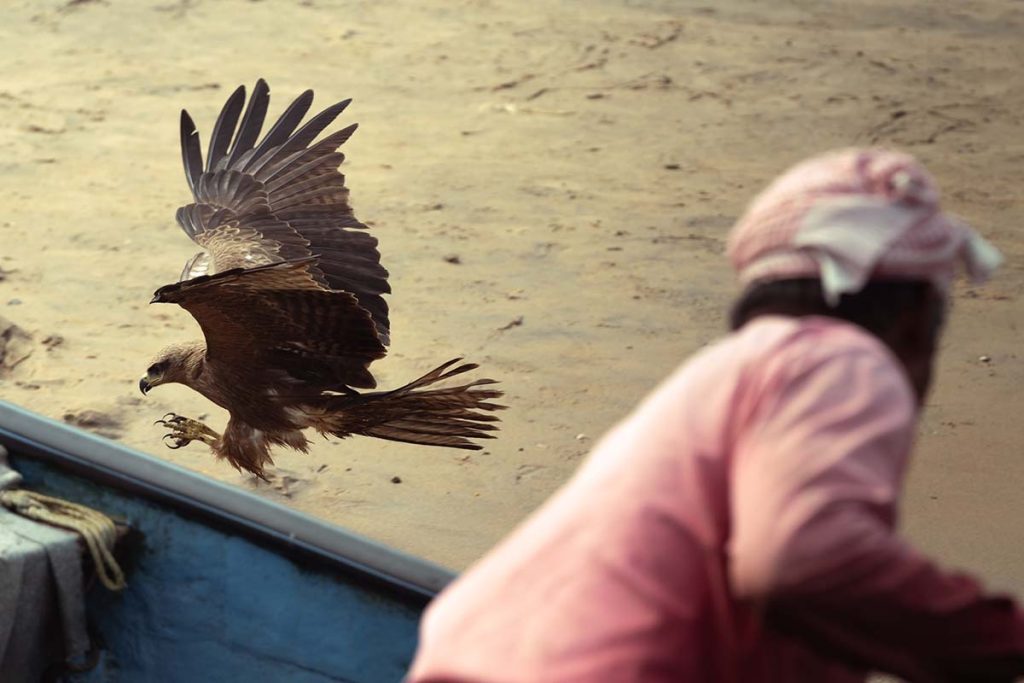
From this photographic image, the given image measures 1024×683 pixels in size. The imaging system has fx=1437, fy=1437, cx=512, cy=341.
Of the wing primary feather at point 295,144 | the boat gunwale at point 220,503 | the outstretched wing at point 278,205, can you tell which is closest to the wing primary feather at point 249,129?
the outstretched wing at point 278,205

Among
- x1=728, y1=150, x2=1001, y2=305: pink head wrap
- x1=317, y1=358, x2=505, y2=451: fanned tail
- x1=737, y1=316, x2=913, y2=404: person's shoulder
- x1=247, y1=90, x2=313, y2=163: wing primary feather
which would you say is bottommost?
x1=317, y1=358, x2=505, y2=451: fanned tail

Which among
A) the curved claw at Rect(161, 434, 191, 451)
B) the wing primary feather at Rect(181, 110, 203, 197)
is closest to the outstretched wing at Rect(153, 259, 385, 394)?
the curved claw at Rect(161, 434, 191, 451)

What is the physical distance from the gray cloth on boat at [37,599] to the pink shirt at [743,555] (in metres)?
1.85

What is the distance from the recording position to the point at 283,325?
453 cm

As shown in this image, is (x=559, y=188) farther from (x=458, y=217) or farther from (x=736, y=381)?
(x=736, y=381)

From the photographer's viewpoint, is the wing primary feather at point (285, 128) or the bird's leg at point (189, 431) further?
the wing primary feather at point (285, 128)

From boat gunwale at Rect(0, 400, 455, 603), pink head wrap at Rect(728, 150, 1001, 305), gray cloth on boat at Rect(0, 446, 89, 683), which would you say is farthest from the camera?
gray cloth on boat at Rect(0, 446, 89, 683)

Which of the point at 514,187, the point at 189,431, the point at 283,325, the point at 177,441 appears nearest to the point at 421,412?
the point at 283,325

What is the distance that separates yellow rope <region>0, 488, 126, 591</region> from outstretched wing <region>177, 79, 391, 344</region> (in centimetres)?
170

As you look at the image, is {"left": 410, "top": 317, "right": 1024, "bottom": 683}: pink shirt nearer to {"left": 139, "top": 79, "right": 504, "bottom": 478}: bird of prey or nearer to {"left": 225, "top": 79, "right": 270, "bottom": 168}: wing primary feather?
{"left": 139, "top": 79, "right": 504, "bottom": 478}: bird of prey

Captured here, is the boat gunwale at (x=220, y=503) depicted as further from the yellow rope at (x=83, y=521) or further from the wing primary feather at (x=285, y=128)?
the wing primary feather at (x=285, y=128)

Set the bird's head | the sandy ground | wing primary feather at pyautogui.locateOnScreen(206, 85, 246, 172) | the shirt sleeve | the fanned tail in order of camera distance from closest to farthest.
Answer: the shirt sleeve → the fanned tail → the bird's head → the sandy ground → wing primary feather at pyautogui.locateOnScreen(206, 85, 246, 172)

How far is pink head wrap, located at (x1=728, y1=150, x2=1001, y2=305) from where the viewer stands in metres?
1.44

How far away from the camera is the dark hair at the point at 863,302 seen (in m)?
1.48
